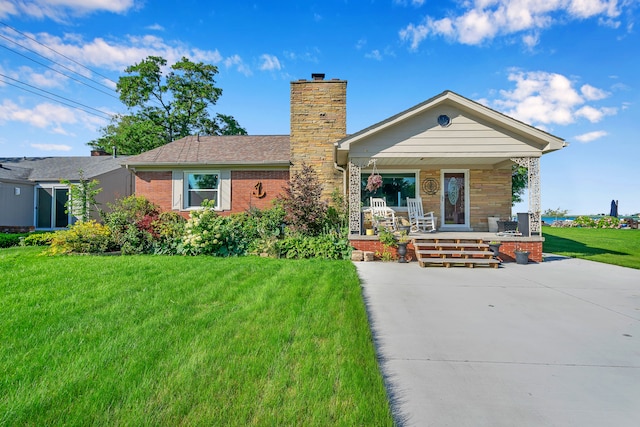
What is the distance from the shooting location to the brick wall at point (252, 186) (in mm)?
12148

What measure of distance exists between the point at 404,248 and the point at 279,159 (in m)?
→ 6.48

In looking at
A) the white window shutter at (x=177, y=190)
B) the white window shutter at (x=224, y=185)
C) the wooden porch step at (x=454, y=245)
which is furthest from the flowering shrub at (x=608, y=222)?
the white window shutter at (x=177, y=190)

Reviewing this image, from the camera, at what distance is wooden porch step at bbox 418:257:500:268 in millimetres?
7488

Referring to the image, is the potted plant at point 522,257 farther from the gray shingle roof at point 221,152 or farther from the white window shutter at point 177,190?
the white window shutter at point 177,190

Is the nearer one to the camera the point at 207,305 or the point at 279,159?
the point at 207,305

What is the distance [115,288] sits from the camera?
187 inches

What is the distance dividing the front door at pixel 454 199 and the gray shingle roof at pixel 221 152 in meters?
6.34

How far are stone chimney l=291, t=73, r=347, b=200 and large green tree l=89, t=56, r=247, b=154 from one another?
49.3 ft

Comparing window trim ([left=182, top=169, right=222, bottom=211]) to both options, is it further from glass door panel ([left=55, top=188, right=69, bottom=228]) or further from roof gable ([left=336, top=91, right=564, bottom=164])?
glass door panel ([left=55, top=188, right=69, bottom=228])

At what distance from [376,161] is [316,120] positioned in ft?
12.2

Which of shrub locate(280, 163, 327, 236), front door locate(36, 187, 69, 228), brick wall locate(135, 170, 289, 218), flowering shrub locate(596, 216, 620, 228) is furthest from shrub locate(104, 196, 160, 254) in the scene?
flowering shrub locate(596, 216, 620, 228)

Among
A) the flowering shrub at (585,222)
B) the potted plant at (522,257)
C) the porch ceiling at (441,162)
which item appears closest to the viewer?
the potted plant at (522,257)

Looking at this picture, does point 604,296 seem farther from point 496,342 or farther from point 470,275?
point 496,342

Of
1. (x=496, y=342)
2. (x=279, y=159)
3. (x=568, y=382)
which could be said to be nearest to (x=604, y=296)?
(x=496, y=342)
